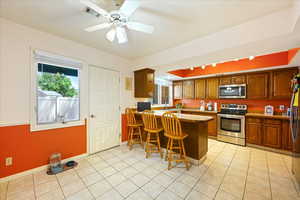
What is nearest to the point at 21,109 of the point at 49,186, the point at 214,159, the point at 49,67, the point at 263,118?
the point at 49,67

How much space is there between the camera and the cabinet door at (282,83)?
303 cm

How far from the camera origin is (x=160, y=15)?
1.68 meters

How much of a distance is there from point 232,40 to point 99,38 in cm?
237

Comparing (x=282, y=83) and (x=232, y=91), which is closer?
(x=282, y=83)

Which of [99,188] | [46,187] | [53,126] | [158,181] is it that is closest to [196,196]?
[158,181]

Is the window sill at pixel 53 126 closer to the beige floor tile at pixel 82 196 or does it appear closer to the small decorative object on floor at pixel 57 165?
the small decorative object on floor at pixel 57 165

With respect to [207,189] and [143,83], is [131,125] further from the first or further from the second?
[207,189]

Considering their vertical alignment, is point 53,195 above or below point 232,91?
below

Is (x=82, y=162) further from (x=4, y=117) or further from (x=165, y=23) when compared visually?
(x=165, y=23)

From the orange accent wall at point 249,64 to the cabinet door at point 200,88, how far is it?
1.20 ft

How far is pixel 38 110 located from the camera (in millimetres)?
2188

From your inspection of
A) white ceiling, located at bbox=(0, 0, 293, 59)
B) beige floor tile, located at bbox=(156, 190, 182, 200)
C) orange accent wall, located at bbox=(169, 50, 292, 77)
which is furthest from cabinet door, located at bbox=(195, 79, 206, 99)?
beige floor tile, located at bbox=(156, 190, 182, 200)

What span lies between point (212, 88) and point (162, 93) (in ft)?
6.30

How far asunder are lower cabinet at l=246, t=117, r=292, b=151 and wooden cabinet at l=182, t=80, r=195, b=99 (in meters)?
1.97
